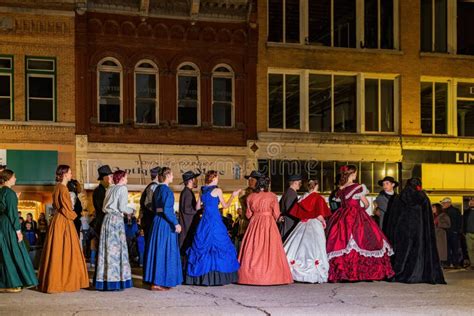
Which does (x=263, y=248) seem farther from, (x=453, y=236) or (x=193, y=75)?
(x=193, y=75)

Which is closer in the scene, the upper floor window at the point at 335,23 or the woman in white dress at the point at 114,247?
the woman in white dress at the point at 114,247

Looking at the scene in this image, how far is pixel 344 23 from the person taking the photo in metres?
29.5

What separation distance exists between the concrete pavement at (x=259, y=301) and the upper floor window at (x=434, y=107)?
55.1ft

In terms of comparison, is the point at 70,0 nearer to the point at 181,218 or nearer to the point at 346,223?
the point at 181,218

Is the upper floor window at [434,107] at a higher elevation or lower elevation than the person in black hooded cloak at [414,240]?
higher

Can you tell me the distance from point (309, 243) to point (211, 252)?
1913 millimetres

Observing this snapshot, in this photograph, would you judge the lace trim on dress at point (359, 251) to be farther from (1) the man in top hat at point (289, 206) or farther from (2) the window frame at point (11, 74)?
(2) the window frame at point (11, 74)

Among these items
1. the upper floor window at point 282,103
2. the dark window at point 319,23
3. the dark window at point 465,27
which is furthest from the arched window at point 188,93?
the dark window at point 465,27

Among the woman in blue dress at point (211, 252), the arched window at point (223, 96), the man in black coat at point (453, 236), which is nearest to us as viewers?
the woman in blue dress at point (211, 252)

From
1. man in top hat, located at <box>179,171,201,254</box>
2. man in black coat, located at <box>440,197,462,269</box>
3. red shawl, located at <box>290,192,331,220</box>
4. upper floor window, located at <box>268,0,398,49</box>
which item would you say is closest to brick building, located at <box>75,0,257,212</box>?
upper floor window, located at <box>268,0,398,49</box>

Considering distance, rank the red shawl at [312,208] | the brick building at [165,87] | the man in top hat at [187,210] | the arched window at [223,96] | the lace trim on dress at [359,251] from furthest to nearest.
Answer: the arched window at [223,96] → the brick building at [165,87] → the man in top hat at [187,210] → the red shawl at [312,208] → the lace trim on dress at [359,251]

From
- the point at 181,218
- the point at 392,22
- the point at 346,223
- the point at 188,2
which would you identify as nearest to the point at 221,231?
the point at 181,218

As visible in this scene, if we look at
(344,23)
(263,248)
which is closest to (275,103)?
(344,23)

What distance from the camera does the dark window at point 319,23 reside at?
29078mm
